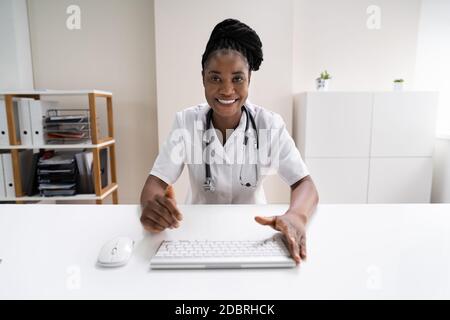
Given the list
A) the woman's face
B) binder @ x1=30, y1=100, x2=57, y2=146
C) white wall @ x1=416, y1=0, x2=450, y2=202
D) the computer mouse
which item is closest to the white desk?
the computer mouse

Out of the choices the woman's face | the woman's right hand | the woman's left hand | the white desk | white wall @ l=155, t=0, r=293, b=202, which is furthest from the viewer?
white wall @ l=155, t=0, r=293, b=202

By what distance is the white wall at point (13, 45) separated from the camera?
2.14m

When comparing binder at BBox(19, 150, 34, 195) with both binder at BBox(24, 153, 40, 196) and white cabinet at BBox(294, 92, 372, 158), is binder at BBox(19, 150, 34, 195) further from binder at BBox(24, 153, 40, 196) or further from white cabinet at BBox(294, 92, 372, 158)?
white cabinet at BBox(294, 92, 372, 158)

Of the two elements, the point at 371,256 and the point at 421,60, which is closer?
the point at 371,256

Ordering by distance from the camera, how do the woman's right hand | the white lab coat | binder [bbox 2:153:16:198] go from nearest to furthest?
1. the woman's right hand
2. the white lab coat
3. binder [bbox 2:153:16:198]

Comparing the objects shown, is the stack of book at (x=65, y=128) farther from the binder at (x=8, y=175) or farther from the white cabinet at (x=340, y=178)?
the white cabinet at (x=340, y=178)

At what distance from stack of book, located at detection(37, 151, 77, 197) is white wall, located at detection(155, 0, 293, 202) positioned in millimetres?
662

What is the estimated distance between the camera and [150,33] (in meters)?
2.31

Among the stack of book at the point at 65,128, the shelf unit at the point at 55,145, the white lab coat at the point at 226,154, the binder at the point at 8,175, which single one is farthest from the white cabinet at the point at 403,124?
the binder at the point at 8,175

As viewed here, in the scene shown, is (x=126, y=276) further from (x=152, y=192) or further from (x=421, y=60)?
(x=421, y=60)

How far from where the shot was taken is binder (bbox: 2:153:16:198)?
6.64ft

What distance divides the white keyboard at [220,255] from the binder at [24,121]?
1.76m

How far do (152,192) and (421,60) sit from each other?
244 cm
